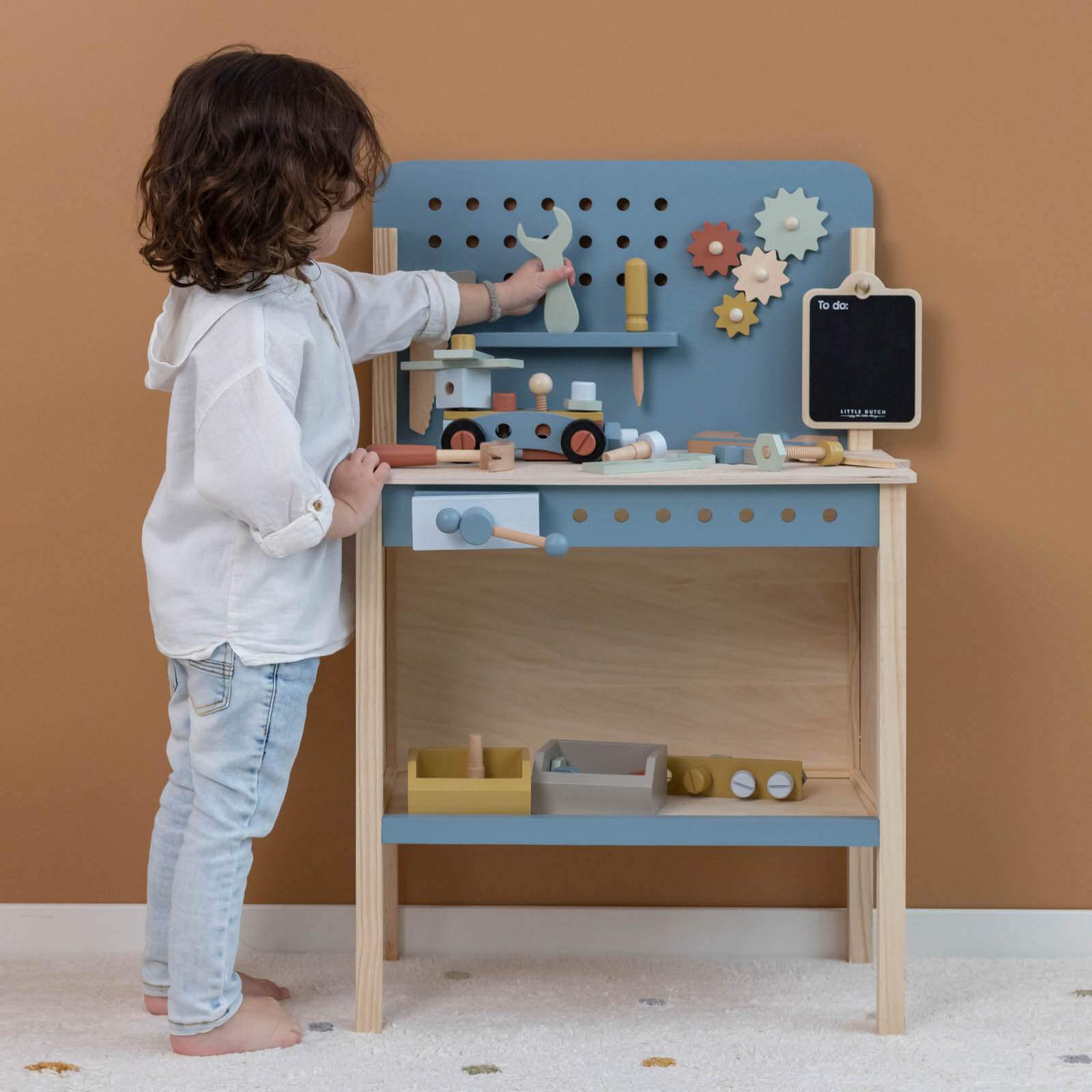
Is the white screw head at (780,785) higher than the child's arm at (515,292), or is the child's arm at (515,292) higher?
the child's arm at (515,292)

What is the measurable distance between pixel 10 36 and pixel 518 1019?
1446 mm

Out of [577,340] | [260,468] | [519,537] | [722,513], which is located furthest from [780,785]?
[260,468]

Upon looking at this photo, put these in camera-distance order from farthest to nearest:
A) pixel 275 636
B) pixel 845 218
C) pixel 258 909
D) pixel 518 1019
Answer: pixel 258 909, pixel 845 218, pixel 518 1019, pixel 275 636

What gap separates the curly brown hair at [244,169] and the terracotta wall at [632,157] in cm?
32

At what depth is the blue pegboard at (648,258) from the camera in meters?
1.54

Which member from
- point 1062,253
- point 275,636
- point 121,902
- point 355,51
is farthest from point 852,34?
point 121,902

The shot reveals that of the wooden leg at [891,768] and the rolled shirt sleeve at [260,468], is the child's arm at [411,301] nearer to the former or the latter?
the rolled shirt sleeve at [260,468]

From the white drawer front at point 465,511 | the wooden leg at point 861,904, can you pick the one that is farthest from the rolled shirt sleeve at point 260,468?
the wooden leg at point 861,904

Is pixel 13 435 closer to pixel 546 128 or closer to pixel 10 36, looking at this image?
pixel 10 36

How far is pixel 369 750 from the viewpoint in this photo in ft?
4.43

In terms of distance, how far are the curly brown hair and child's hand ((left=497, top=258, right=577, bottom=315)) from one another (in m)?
0.28

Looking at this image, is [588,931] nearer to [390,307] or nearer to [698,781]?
[698,781]

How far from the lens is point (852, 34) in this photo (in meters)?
1.55

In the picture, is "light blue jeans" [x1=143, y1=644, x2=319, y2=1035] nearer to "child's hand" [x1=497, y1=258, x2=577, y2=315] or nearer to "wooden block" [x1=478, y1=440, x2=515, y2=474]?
"wooden block" [x1=478, y1=440, x2=515, y2=474]
